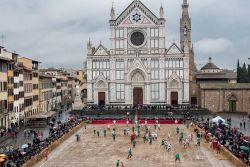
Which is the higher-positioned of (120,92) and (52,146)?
(120,92)

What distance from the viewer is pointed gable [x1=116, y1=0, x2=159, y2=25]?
98562mm

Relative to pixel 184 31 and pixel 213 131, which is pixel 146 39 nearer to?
pixel 184 31

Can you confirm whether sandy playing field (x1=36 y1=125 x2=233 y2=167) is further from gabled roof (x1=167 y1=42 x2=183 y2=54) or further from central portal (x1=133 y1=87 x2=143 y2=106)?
gabled roof (x1=167 y1=42 x2=183 y2=54)

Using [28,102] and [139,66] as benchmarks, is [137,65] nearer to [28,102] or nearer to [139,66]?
[139,66]

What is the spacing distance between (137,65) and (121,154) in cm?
5517

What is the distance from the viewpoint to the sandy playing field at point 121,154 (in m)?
39.3

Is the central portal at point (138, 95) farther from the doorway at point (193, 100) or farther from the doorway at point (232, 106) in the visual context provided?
the doorway at point (232, 106)

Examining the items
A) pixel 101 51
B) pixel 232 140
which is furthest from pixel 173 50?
pixel 232 140

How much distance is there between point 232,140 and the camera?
47.0 m

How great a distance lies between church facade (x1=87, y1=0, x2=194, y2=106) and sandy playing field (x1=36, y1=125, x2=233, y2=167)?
41.8 metres

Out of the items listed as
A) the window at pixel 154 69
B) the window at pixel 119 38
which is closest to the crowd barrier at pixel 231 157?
the window at pixel 154 69

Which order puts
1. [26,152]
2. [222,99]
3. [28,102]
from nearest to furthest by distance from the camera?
1. [26,152]
2. [28,102]
3. [222,99]

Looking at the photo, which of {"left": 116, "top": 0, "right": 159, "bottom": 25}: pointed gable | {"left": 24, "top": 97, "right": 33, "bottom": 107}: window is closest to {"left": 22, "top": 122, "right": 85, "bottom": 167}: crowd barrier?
{"left": 24, "top": 97, "right": 33, "bottom": 107}: window

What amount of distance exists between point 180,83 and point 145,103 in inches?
361
